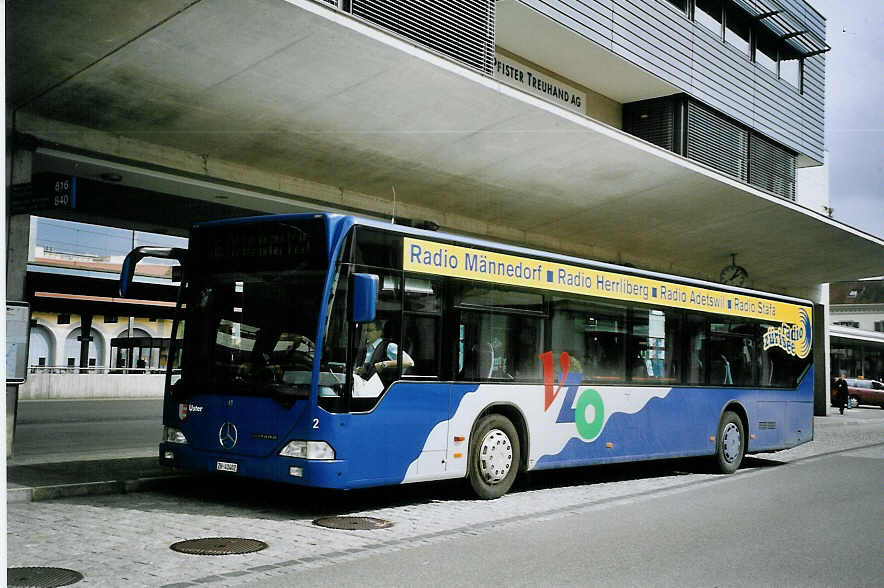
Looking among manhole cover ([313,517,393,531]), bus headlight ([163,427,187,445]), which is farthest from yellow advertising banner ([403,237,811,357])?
bus headlight ([163,427,187,445])

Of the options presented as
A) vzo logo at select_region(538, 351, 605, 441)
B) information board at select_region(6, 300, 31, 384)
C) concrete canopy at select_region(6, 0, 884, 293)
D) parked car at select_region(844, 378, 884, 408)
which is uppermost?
concrete canopy at select_region(6, 0, 884, 293)

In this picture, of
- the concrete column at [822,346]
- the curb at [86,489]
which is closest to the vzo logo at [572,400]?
the curb at [86,489]

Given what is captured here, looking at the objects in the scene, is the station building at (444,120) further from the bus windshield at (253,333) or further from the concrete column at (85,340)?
the concrete column at (85,340)

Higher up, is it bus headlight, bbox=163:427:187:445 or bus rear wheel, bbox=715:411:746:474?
bus headlight, bbox=163:427:187:445

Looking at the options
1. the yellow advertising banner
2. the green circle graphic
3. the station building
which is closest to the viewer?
the yellow advertising banner

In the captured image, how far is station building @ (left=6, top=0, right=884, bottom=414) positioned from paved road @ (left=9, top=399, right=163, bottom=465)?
7.87 feet

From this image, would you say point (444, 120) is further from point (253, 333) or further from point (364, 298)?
point (364, 298)

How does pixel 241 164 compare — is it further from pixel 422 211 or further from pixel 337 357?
pixel 337 357

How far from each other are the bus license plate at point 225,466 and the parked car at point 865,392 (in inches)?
1825

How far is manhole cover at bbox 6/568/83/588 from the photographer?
5883 millimetres

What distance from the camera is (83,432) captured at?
17.3 meters

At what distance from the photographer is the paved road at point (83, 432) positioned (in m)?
→ 13.2

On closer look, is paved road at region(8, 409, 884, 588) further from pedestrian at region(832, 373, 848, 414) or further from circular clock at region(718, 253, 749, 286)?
pedestrian at region(832, 373, 848, 414)

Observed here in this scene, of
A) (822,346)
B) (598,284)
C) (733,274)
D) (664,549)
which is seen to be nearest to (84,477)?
(664,549)
